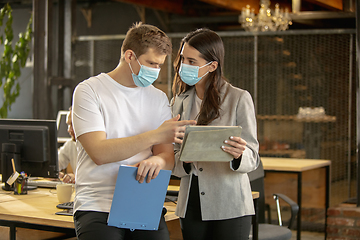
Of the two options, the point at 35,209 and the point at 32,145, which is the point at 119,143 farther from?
the point at 32,145

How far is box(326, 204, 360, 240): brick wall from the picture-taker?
14.3ft

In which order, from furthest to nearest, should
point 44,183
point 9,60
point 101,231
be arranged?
point 9,60 < point 44,183 < point 101,231

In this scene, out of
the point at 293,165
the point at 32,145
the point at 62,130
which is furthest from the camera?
the point at 62,130

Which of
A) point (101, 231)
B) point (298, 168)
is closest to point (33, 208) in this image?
point (101, 231)

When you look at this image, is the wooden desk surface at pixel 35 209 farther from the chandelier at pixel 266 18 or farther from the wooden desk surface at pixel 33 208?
the chandelier at pixel 266 18

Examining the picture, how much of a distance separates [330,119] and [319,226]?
4.22ft

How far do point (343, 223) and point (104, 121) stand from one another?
3.55m

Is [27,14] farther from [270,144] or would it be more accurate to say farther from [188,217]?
[188,217]

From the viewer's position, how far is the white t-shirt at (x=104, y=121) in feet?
5.22

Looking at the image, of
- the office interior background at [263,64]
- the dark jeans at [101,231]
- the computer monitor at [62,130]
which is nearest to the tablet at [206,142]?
the dark jeans at [101,231]

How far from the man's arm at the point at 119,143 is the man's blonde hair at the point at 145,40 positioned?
312 millimetres

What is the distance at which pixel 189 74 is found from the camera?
2066 mm

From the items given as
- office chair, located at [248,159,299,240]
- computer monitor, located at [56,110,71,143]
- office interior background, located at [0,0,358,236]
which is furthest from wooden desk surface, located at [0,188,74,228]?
office interior background, located at [0,0,358,236]

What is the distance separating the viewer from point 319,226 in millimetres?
5129
